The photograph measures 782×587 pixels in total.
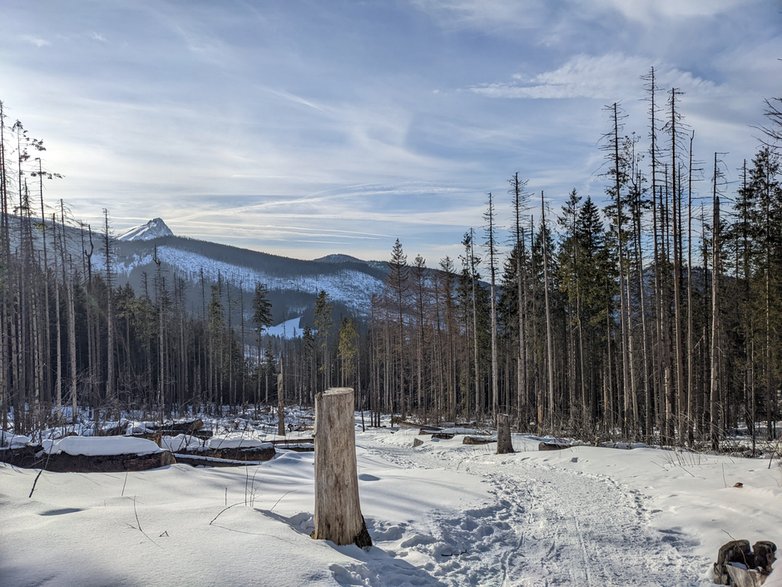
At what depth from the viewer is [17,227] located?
68.6 ft

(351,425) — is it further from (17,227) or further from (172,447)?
(17,227)

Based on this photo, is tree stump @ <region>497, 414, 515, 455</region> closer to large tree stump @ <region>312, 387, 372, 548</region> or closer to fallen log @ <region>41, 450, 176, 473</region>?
fallen log @ <region>41, 450, 176, 473</region>

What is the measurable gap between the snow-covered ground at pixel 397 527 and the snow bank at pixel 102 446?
2.12ft

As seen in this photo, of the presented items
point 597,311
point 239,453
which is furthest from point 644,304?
point 239,453

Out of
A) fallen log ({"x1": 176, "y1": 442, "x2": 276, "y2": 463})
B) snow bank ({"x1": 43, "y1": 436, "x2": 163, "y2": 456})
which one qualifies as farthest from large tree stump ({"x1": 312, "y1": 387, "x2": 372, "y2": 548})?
fallen log ({"x1": 176, "y1": 442, "x2": 276, "y2": 463})

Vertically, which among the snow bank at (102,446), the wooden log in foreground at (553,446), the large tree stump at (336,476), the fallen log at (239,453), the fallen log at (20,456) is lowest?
the wooden log in foreground at (553,446)

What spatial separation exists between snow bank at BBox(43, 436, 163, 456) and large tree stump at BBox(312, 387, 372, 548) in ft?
17.7

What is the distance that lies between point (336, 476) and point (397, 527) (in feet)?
4.77

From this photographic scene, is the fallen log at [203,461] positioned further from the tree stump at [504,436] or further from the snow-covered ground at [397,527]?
the tree stump at [504,436]

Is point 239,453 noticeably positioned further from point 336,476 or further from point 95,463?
point 336,476

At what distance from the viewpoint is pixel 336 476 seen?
4.96m

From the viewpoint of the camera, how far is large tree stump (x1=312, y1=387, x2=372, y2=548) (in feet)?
16.0

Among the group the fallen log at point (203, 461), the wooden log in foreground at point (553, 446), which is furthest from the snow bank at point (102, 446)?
the wooden log in foreground at point (553, 446)

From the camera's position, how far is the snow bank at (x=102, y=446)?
865 centimetres
